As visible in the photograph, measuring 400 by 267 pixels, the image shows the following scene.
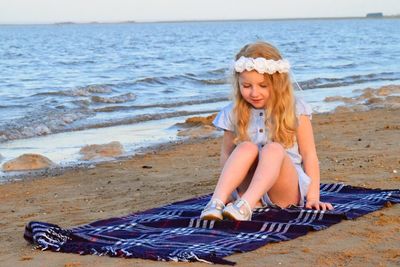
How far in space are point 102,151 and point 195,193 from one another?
3.42 m

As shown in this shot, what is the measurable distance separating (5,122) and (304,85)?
9.33 m

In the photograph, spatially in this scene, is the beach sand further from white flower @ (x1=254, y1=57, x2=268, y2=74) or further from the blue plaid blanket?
white flower @ (x1=254, y1=57, x2=268, y2=74)

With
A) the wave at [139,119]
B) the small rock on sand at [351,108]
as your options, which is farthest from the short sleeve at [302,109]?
the small rock on sand at [351,108]

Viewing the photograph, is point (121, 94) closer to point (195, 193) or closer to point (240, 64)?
point (195, 193)

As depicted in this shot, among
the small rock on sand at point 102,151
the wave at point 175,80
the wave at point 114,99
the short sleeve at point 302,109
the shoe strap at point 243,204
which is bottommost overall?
the wave at point 175,80

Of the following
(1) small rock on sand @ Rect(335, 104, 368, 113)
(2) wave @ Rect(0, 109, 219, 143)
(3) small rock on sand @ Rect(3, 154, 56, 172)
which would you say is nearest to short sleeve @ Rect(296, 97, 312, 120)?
(3) small rock on sand @ Rect(3, 154, 56, 172)

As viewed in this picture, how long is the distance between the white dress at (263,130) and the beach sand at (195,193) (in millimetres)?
430

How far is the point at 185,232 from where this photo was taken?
186 inches

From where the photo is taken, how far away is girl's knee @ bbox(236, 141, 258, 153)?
16.3 feet

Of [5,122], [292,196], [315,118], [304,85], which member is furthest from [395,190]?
[304,85]

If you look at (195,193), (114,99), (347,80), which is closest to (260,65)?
(195,193)

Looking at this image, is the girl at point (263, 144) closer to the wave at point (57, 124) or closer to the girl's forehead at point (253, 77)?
the girl's forehead at point (253, 77)

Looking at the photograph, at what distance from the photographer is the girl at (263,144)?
488cm

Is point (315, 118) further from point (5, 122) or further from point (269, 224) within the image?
point (269, 224)
